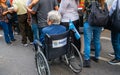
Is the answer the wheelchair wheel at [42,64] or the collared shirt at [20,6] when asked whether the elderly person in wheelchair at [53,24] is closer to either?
the wheelchair wheel at [42,64]

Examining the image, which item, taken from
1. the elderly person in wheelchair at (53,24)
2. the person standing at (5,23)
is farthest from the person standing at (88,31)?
the person standing at (5,23)

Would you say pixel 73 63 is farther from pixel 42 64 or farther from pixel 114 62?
pixel 114 62

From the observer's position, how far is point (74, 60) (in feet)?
16.3

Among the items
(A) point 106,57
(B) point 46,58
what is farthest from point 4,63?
(A) point 106,57

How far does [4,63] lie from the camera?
583cm

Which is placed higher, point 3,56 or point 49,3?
point 49,3

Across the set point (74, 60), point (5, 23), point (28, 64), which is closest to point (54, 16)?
point (74, 60)

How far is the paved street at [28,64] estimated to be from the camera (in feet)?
16.7

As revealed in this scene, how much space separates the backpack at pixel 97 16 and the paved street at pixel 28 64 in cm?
94

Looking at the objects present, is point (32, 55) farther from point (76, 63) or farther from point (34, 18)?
point (76, 63)

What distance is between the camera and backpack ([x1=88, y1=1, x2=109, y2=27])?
4727mm

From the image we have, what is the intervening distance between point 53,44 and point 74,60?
31.2 inches

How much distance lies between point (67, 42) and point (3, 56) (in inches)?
92.5

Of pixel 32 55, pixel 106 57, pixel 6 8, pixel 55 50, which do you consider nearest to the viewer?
pixel 55 50
